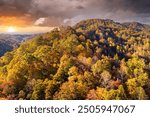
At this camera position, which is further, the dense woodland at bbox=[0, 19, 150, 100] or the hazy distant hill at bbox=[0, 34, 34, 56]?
the hazy distant hill at bbox=[0, 34, 34, 56]

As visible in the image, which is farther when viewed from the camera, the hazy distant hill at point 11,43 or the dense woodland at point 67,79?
the hazy distant hill at point 11,43

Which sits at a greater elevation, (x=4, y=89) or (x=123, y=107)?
(x=123, y=107)

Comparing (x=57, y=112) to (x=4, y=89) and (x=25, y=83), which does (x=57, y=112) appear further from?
(x=25, y=83)

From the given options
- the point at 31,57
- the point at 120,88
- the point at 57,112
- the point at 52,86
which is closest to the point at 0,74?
the point at 31,57

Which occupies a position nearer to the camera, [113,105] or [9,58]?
[113,105]

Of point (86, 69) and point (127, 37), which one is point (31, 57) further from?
point (127, 37)

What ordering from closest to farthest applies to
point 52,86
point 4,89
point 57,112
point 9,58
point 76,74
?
point 57,112
point 4,89
point 52,86
point 76,74
point 9,58

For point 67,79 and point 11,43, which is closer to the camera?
point 67,79

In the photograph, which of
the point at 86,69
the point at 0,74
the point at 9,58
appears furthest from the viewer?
the point at 9,58

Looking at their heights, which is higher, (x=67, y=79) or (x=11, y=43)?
(x=11, y=43)
